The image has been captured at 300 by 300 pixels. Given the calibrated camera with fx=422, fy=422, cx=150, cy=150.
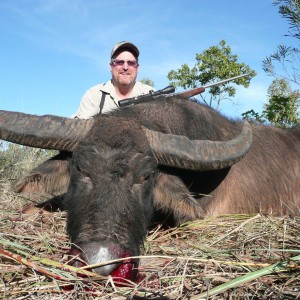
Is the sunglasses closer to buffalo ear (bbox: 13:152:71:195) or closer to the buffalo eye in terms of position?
buffalo ear (bbox: 13:152:71:195)

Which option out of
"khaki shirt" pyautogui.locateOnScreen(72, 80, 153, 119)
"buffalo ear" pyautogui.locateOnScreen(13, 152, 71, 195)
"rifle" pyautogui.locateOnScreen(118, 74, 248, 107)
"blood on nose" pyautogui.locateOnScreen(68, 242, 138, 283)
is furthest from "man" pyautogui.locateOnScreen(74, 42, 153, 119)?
"blood on nose" pyautogui.locateOnScreen(68, 242, 138, 283)

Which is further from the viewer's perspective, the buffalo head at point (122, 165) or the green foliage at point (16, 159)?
the green foliage at point (16, 159)

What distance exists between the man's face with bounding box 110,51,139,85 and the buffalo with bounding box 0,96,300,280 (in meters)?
2.42

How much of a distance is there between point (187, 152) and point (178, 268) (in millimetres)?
1417

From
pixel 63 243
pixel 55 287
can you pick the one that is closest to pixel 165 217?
pixel 63 243

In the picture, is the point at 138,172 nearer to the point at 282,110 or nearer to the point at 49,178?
the point at 49,178

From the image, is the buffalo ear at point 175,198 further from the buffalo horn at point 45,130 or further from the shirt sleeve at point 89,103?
the shirt sleeve at point 89,103

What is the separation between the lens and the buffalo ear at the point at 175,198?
4.46m

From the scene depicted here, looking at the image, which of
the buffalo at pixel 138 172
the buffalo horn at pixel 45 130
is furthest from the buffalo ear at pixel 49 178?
the buffalo horn at pixel 45 130

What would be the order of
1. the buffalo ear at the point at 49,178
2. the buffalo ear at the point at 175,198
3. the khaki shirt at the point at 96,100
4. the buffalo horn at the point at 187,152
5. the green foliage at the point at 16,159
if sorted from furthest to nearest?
the green foliage at the point at 16,159
the khaki shirt at the point at 96,100
the buffalo ear at the point at 49,178
the buffalo ear at the point at 175,198
the buffalo horn at the point at 187,152

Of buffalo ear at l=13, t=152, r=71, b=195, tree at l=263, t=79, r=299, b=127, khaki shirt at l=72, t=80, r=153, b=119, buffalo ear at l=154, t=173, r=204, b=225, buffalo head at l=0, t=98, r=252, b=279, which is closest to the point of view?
buffalo head at l=0, t=98, r=252, b=279

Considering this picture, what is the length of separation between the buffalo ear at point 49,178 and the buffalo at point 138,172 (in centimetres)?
1

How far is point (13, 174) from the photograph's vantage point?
8.58 meters

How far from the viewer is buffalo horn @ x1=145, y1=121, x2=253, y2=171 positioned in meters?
4.25
